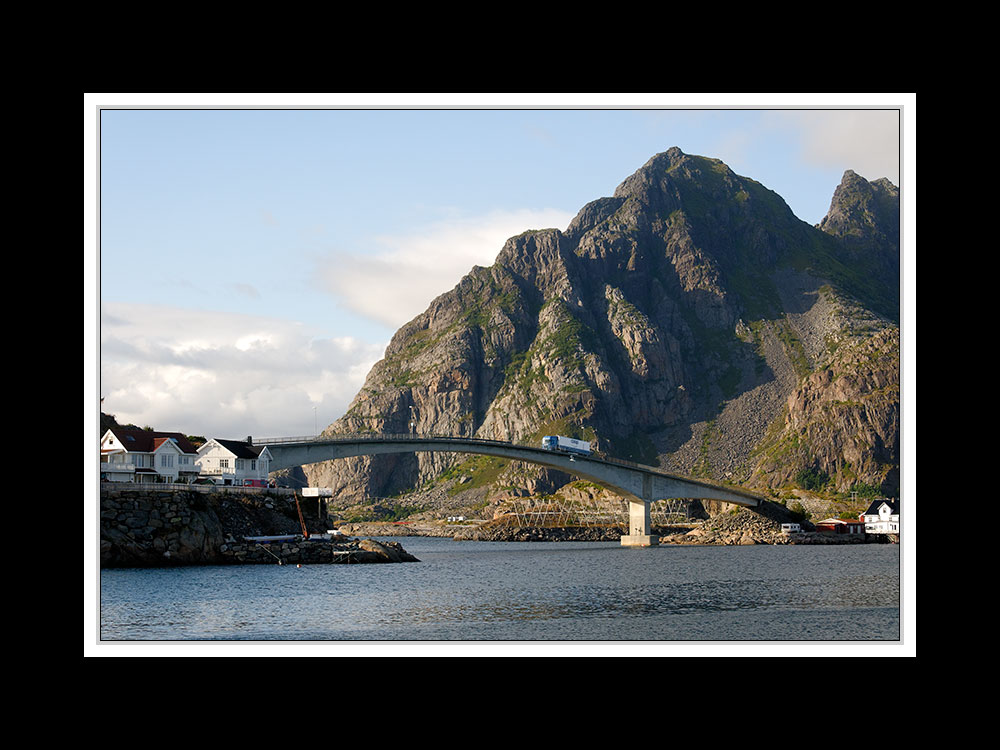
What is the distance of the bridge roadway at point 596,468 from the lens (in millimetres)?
104438

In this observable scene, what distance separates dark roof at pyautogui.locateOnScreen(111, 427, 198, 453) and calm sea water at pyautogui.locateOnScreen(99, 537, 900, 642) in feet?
45.6

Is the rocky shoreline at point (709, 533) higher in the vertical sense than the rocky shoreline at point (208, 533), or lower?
lower

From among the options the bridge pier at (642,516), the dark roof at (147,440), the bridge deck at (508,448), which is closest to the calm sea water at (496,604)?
the dark roof at (147,440)

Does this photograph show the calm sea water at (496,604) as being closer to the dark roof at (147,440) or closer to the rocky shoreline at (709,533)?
the dark roof at (147,440)

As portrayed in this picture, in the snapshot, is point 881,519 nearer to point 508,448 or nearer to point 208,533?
point 508,448

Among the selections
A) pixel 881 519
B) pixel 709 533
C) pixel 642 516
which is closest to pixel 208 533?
pixel 642 516

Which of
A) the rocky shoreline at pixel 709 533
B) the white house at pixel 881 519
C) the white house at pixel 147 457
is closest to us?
the white house at pixel 147 457

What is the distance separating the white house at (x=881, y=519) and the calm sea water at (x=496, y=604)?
60.6 meters

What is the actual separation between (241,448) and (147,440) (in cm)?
1039

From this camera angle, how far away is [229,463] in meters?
80.1

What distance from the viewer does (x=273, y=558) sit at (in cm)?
6750

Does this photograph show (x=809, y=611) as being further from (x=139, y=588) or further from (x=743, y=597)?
(x=139, y=588)
